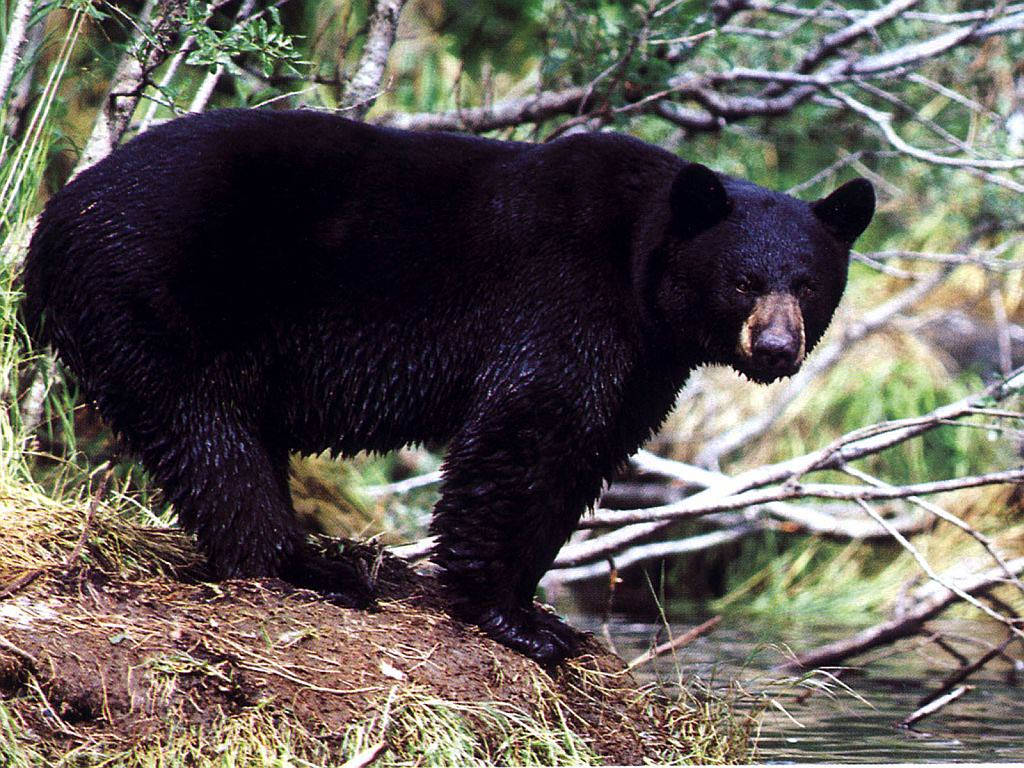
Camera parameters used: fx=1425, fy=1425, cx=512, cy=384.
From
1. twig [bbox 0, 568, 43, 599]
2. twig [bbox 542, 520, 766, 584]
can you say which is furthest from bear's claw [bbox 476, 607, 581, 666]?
twig [bbox 542, 520, 766, 584]

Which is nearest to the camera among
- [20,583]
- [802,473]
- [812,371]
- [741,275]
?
[20,583]

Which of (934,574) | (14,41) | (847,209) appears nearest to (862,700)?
(934,574)

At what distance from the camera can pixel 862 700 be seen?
4922mm

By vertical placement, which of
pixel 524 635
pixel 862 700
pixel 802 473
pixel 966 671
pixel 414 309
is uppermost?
pixel 414 309

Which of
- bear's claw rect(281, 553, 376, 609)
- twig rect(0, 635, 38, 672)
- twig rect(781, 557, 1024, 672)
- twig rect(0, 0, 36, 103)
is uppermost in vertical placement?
twig rect(0, 0, 36, 103)

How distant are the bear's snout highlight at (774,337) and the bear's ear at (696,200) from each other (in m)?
0.31

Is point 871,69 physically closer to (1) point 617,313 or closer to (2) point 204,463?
(1) point 617,313

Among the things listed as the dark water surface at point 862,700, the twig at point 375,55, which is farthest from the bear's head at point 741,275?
the twig at point 375,55

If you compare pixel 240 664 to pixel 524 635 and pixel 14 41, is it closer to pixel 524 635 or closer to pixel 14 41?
pixel 524 635

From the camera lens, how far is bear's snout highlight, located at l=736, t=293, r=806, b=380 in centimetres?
431

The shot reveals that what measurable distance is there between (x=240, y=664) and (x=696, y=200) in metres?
1.96

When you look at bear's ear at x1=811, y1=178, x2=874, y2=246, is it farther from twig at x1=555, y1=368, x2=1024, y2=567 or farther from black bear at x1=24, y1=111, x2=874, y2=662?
twig at x1=555, y1=368, x2=1024, y2=567

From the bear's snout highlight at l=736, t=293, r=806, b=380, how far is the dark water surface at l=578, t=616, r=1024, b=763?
1.10m

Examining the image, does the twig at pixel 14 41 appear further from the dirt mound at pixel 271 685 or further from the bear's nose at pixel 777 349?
the bear's nose at pixel 777 349
